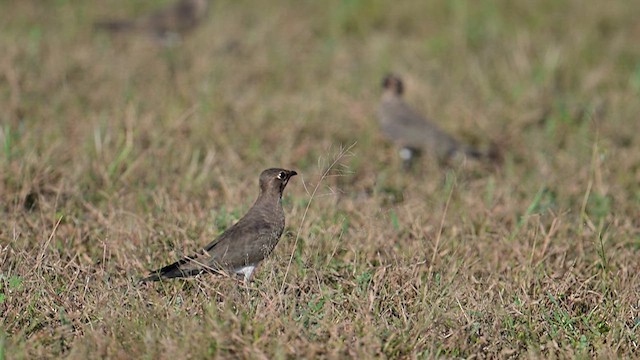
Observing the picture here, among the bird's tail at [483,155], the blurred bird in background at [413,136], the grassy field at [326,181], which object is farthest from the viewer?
the blurred bird in background at [413,136]

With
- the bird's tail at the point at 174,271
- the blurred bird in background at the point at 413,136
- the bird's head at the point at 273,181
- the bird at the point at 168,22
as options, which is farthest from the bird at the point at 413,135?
the bird's tail at the point at 174,271

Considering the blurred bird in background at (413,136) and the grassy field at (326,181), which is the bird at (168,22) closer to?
the grassy field at (326,181)

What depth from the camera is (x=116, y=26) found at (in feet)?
31.1

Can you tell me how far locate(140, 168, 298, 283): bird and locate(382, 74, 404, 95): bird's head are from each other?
321 cm

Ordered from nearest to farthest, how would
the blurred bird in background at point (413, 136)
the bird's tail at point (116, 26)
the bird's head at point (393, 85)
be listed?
1. the blurred bird in background at point (413, 136)
2. the bird's head at point (393, 85)
3. the bird's tail at point (116, 26)

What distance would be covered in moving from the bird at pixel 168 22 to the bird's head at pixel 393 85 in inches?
87.9

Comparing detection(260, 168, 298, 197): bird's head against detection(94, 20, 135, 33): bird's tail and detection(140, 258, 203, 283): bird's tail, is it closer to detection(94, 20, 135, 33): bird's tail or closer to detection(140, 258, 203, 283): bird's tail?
detection(140, 258, 203, 283): bird's tail

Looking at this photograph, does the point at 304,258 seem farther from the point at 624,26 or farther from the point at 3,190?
the point at 624,26

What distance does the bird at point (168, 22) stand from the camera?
9.45 metres

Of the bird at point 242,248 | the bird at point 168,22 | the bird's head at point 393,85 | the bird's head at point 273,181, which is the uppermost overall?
the bird's head at point 273,181

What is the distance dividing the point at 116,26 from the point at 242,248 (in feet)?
18.0

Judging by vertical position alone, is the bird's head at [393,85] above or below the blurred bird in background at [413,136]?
above

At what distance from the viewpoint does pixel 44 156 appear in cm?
568

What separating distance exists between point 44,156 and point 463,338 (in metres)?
2.75
